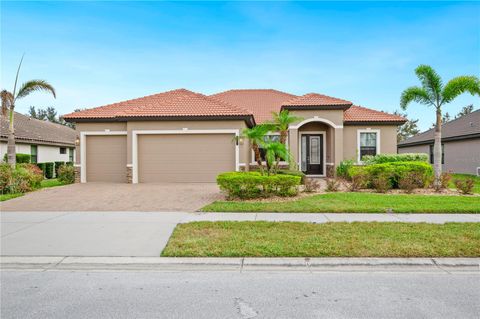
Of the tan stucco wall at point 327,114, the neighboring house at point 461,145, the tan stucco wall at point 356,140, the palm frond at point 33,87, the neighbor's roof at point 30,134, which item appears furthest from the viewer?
the neighboring house at point 461,145

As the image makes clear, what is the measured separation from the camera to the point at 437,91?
13.4 meters

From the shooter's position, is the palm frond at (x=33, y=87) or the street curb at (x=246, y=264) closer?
the street curb at (x=246, y=264)

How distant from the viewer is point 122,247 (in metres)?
5.33

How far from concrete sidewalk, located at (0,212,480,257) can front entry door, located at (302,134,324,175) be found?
1190 centimetres

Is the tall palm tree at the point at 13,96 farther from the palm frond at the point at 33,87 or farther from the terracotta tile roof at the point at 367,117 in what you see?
the terracotta tile roof at the point at 367,117

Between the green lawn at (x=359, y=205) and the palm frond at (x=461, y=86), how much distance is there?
5714 mm

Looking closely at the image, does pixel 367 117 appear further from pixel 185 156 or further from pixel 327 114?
pixel 185 156

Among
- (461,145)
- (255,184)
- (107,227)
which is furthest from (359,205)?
(461,145)

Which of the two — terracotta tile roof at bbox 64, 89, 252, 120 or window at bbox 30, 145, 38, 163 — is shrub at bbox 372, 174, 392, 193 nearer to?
terracotta tile roof at bbox 64, 89, 252, 120

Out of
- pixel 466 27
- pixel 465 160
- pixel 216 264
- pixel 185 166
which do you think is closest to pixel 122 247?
pixel 216 264

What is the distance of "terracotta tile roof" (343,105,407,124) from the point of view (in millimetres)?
18094

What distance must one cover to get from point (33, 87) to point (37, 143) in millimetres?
9024

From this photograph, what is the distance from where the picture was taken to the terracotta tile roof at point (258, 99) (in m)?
21.1

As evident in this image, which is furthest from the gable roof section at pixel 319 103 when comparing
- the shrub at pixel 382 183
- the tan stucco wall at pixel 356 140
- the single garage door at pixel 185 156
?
the shrub at pixel 382 183
